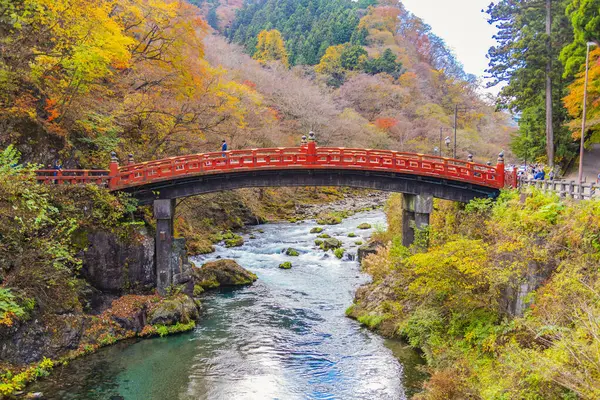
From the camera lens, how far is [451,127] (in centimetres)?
7012

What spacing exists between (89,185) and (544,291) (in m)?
18.5

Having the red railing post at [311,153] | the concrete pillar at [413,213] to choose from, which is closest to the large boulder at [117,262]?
the red railing post at [311,153]

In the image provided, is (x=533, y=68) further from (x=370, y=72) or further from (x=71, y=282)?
(x=370, y=72)

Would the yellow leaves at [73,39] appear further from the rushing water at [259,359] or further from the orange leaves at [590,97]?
the orange leaves at [590,97]

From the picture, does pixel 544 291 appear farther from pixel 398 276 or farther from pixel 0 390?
pixel 0 390

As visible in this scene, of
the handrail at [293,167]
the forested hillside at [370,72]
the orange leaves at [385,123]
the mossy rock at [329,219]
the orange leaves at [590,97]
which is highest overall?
the forested hillside at [370,72]

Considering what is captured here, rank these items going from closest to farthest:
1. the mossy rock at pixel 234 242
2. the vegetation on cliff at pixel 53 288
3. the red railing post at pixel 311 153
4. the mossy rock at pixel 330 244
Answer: the vegetation on cliff at pixel 53 288 → the red railing post at pixel 311 153 → the mossy rock at pixel 330 244 → the mossy rock at pixel 234 242

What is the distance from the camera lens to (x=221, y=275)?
27.9m

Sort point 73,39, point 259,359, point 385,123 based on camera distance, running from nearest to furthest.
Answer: point 259,359
point 73,39
point 385,123

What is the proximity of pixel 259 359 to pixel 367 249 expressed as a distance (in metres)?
15.5

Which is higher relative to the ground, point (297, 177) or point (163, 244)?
point (297, 177)

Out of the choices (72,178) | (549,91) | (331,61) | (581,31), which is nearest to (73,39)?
(72,178)

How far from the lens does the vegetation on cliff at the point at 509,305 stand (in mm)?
11219

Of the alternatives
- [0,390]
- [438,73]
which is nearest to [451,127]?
[438,73]
